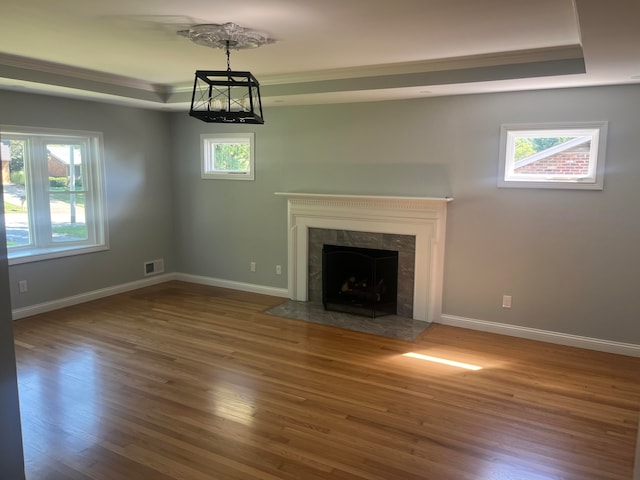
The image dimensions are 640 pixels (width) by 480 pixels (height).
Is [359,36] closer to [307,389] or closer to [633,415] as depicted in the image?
[307,389]

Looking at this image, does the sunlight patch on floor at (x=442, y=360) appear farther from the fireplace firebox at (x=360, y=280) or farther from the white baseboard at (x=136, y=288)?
the white baseboard at (x=136, y=288)

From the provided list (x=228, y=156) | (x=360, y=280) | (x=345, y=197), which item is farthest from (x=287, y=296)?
(x=228, y=156)

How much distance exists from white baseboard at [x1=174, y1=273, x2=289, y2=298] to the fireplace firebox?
0.72 metres

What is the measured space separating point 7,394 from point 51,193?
3834 millimetres

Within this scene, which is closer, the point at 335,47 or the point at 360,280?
the point at 335,47

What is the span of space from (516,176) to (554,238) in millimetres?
692

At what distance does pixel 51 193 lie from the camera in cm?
523

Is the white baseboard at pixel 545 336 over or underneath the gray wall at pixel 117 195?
underneath

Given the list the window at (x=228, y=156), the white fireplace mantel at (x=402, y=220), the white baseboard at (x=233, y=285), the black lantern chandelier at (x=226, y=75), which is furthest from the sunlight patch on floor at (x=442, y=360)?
the window at (x=228, y=156)

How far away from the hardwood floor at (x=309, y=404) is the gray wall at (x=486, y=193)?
1.60ft

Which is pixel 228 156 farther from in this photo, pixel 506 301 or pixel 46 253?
pixel 506 301

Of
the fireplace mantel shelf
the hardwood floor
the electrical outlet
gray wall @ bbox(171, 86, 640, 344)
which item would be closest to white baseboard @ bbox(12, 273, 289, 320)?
gray wall @ bbox(171, 86, 640, 344)

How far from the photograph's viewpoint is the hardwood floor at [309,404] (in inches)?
101

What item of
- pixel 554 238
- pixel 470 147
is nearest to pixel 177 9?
pixel 470 147
